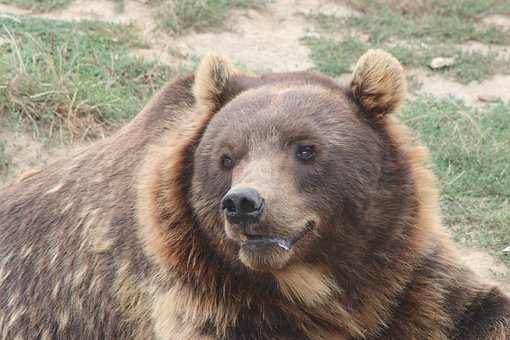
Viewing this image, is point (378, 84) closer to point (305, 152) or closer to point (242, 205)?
point (305, 152)

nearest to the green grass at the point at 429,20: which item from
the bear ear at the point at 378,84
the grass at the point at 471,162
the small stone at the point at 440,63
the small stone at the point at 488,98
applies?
the small stone at the point at 440,63

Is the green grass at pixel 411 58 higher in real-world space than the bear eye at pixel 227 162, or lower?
lower

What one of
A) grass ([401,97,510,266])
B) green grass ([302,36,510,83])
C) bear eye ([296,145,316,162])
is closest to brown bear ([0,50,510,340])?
bear eye ([296,145,316,162])

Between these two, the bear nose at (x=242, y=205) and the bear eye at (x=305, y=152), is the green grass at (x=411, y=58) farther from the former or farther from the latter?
the bear nose at (x=242, y=205)

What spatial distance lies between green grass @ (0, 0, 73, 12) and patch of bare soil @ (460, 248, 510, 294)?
5.37 meters

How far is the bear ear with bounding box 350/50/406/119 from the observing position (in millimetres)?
3512

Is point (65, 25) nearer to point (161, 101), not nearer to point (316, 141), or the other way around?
point (161, 101)

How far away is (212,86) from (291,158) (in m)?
0.56

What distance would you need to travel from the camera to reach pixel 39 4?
9.20 meters

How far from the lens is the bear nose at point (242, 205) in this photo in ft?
9.40

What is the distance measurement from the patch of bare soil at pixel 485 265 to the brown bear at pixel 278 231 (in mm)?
1611

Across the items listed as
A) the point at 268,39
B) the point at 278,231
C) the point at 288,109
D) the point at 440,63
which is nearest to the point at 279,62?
the point at 268,39

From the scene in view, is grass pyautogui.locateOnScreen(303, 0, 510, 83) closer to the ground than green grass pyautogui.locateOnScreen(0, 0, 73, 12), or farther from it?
closer to the ground

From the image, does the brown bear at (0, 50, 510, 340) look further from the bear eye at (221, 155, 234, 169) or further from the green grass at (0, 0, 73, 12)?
the green grass at (0, 0, 73, 12)
